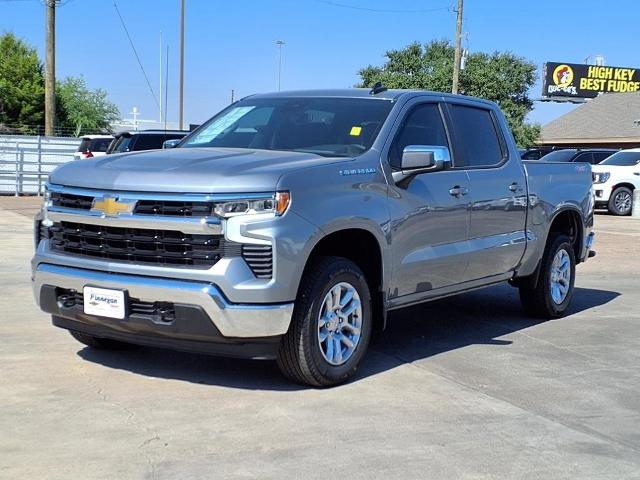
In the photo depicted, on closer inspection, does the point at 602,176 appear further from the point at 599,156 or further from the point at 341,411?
the point at 341,411

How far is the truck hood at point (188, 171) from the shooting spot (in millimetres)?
4949

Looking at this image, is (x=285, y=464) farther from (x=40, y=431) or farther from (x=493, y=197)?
(x=493, y=197)

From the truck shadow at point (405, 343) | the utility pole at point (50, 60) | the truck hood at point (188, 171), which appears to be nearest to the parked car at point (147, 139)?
the truck shadow at point (405, 343)

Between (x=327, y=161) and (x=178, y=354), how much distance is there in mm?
1890

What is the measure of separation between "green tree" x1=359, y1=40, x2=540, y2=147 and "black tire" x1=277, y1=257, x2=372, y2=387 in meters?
48.4

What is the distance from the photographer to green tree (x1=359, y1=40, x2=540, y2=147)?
54.5m

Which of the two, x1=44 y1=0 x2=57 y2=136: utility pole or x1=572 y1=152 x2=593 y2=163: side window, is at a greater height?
x1=44 y1=0 x2=57 y2=136: utility pole

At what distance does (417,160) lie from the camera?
19.3ft

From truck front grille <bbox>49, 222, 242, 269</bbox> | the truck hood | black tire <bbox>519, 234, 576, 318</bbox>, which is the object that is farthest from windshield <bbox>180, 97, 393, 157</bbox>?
black tire <bbox>519, 234, 576, 318</bbox>

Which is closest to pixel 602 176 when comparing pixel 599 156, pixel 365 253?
pixel 599 156

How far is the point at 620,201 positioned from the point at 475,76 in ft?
110

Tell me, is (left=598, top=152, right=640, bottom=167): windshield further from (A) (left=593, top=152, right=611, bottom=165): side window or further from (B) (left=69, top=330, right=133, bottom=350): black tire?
(B) (left=69, top=330, right=133, bottom=350): black tire

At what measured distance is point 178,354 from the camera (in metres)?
6.25

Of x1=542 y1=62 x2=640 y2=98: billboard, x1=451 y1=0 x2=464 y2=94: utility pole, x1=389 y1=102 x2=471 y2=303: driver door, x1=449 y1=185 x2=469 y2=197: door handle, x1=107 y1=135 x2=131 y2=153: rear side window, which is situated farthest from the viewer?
x1=542 y1=62 x2=640 y2=98: billboard
